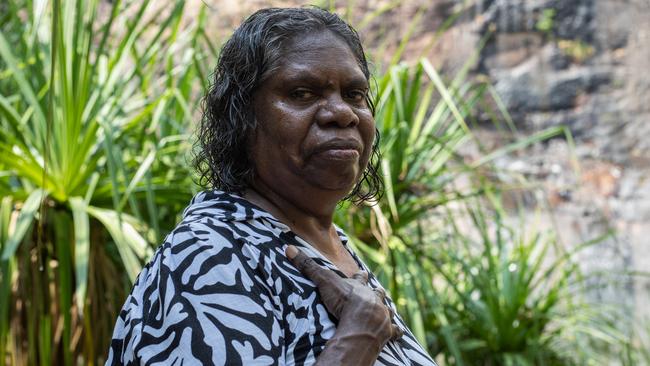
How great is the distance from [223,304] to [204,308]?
2 cm

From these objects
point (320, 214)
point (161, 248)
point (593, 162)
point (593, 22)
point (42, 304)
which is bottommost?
point (42, 304)

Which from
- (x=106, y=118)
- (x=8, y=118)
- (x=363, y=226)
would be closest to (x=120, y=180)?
(x=106, y=118)

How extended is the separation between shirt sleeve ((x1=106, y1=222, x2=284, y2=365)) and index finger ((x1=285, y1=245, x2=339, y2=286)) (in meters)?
0.05

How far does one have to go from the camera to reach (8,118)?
91.7 inches

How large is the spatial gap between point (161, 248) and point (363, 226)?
1792 mm

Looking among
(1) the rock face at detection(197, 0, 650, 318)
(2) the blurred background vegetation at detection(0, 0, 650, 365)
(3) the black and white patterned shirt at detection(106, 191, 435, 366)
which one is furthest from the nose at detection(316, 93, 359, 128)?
(1) the rock face at detection(197, 0, 650, 318)

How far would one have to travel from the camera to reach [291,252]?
100 centimetres

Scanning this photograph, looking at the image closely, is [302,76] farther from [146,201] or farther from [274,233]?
[146,201]

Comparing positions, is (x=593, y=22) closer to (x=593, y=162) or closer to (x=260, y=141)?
(x=593, y=162)

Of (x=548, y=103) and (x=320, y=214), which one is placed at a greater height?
(x=548, y=103)

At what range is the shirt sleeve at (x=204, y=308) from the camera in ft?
2.81

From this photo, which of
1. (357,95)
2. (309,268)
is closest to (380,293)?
(309,268)

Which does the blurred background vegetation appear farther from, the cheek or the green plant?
the cheek

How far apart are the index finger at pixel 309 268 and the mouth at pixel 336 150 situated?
5.1 inches
